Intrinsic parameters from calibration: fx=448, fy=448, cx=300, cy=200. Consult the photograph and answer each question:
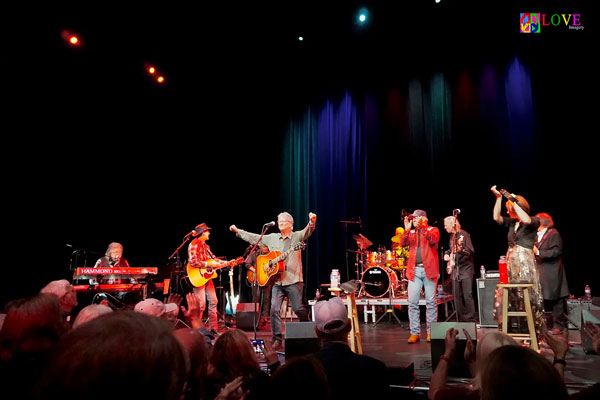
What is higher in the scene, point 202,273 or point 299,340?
point 202,273

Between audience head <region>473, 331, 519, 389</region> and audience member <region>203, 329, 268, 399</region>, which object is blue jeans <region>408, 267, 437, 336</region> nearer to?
audience head <region>473, 331, 519, 389</region>

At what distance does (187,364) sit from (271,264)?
20.1ft

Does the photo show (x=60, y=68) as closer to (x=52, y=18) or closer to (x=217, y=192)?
(x=52, y=18)

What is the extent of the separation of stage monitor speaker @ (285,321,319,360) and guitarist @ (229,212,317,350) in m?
2.37

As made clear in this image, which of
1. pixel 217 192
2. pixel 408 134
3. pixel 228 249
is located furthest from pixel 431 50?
pixel 228 249

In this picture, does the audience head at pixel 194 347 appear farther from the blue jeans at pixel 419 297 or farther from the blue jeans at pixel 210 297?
the blue jeans at pixel 210 297

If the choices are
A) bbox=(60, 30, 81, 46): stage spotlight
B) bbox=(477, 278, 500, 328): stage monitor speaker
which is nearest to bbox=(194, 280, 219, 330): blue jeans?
bbox=(477, 278, 500, 328): stage monitor speaker

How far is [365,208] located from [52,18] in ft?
28.8

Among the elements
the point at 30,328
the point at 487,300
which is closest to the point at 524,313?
the point at 487,300

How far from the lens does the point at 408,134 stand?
13062mm

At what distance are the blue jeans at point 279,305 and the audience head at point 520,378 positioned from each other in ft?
16.6

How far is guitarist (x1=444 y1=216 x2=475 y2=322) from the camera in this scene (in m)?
8.67

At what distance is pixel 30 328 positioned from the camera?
2.25 meters

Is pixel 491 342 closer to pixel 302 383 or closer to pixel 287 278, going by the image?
pixel 302 383
